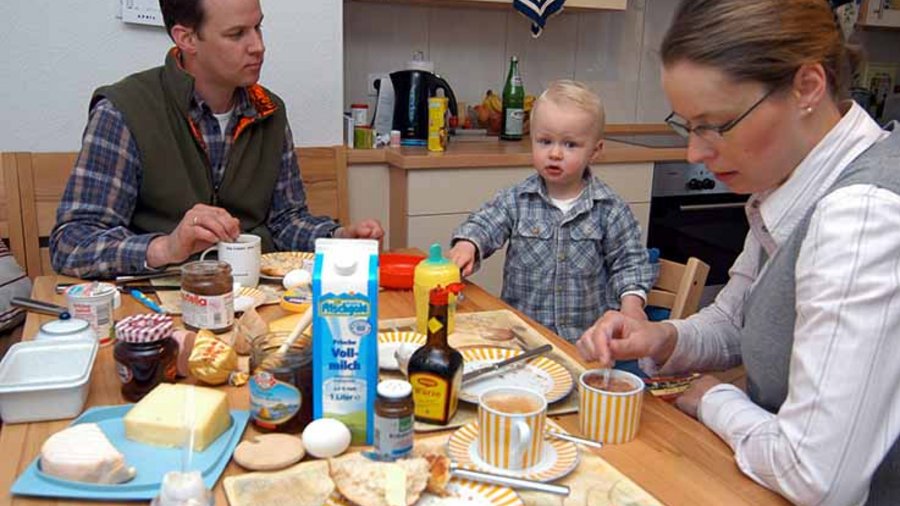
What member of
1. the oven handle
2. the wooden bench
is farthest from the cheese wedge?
the oven handle

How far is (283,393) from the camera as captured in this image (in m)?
0.89

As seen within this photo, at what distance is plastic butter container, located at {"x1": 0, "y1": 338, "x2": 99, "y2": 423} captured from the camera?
2.97 ft

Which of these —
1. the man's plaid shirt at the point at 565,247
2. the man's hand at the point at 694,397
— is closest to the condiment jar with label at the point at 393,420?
the man's hand at the point at 694,397

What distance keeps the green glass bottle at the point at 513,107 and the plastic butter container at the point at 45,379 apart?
2356mm

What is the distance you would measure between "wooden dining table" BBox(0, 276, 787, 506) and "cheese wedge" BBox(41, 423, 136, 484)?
0.03 metres

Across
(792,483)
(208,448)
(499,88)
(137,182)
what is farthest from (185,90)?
(499,88)

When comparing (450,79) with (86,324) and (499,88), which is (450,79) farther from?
(86,324)

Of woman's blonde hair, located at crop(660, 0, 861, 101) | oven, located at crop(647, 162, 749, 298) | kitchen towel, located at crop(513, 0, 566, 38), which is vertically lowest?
oven, located at crop(647, 162, 749, 298)

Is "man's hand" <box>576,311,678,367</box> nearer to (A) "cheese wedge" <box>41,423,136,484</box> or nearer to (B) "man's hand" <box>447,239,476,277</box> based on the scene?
(B) "man's hand" <box>447,239,476,277</box>

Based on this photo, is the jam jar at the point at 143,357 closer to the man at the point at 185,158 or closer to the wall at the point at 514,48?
the man at the point at 185,158

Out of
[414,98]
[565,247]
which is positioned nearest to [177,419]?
[565,247]

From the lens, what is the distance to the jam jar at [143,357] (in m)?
0.98

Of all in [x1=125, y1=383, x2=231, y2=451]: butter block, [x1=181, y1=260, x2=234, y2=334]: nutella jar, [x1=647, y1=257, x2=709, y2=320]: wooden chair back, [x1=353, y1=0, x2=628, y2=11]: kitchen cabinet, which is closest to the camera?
[x1=125, y1=383, x2=231, y2=451]: butter block

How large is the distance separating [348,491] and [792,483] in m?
0.47
